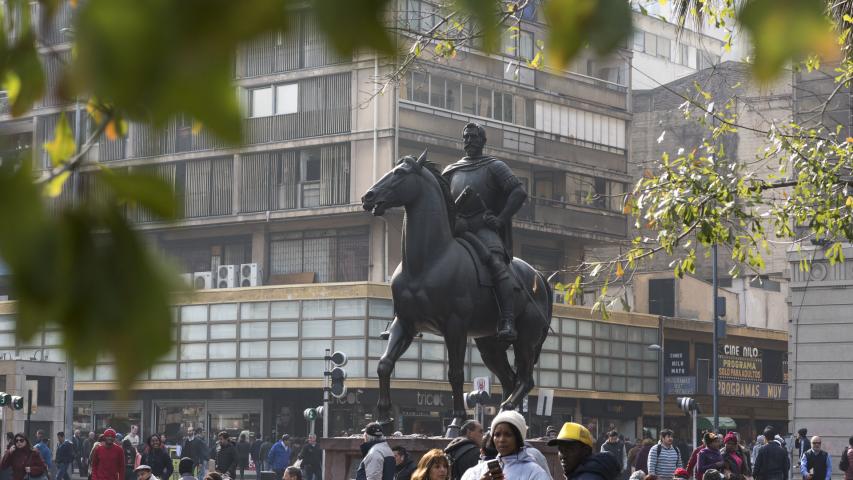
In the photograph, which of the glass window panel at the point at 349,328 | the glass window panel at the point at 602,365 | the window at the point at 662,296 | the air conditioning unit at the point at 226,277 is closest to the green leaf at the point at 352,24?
the glass window panel at the point at 349,328

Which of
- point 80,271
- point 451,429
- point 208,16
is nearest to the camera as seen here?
point 208,16

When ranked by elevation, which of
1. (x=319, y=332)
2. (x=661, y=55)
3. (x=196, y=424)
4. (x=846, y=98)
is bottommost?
(x=196, y=424)

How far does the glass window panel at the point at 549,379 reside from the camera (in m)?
54.0

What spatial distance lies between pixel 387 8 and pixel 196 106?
31 cm

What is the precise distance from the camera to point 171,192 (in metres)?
1.95

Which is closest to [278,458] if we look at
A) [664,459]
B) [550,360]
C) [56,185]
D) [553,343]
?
[664,459]

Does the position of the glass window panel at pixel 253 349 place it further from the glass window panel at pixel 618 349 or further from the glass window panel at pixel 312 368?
the glass window panel at pixel 618 349

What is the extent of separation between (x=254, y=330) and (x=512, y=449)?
146 feet

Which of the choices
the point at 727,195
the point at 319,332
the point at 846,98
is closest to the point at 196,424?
the point at 319,332

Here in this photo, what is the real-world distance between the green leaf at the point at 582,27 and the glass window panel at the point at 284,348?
48.8m

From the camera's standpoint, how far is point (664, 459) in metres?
20.2

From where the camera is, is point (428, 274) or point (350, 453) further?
point (350, 453)

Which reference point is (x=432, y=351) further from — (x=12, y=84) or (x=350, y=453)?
(x=12, y=84)

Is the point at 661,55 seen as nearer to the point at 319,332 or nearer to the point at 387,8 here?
the point at 319,332
